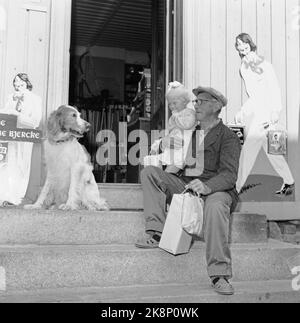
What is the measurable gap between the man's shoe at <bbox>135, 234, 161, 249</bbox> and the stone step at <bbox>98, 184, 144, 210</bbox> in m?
0.92

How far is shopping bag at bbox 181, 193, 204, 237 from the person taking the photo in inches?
113

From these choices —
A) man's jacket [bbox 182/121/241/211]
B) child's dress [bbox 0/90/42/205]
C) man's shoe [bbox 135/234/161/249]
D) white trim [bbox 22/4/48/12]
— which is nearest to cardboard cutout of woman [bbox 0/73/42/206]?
child's dress [bbox 0/90/42/205]

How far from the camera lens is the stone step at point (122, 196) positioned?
4.04 metres

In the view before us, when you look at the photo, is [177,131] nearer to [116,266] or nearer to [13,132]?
[116,266]

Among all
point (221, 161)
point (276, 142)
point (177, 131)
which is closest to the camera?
point (221, 161)

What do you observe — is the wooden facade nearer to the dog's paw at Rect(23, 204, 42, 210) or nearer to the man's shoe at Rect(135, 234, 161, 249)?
the dog's paw at Rect(23, 204, 42, 210)

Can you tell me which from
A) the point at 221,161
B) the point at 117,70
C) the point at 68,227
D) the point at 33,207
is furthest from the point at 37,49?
the point at 117,70

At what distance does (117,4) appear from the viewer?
6.61 meters

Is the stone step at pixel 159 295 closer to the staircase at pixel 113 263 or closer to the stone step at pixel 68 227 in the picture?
the staircase at pixel 113 263

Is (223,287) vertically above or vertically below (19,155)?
below

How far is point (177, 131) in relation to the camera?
12.2 ft

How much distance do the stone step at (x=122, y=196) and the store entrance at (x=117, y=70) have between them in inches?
42.1

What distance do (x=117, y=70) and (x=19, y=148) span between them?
4.64m
